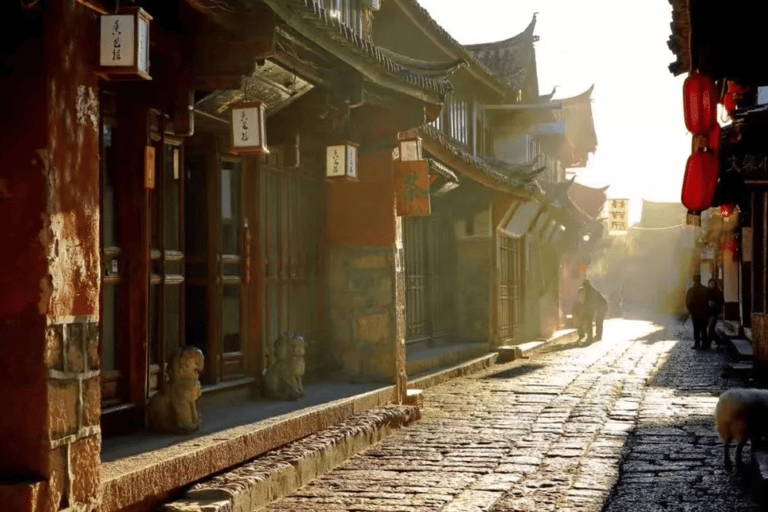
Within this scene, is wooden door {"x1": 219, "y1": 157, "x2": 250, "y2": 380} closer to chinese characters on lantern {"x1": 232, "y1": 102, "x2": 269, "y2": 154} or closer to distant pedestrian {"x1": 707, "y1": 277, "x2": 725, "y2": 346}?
chinese characters on lantern {"x1": 232, "y1": 102, "x2": 269, "y2": 154}

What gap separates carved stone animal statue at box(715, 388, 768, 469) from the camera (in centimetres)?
903

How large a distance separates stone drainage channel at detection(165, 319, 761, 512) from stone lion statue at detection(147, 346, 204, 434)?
2.03 feet

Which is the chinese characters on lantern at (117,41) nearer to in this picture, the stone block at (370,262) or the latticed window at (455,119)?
the stone block at (370,262)

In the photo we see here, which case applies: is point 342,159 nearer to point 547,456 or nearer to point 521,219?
point 547,456

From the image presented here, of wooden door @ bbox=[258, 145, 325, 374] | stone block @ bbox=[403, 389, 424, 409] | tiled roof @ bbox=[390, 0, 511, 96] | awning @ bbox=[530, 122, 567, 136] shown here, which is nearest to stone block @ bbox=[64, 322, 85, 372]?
wooden door @ bbox=[258, 145, 325, 374]

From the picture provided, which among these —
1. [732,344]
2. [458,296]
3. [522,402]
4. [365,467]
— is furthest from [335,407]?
[732,344]

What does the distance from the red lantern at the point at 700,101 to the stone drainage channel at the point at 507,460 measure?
2839 mm

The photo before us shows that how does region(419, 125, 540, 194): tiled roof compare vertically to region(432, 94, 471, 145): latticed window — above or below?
below

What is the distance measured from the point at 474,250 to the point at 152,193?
14.1m

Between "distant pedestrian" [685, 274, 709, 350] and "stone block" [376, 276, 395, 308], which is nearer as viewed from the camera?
"stone block" [376, 276, 395, 308]

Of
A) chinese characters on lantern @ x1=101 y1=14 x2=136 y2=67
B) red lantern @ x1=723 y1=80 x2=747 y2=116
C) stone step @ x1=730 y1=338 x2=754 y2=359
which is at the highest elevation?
red lantern @ x1=723 y1=80 x2=747 y2=116

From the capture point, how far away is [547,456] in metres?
10.3

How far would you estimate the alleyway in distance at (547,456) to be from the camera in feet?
27.1

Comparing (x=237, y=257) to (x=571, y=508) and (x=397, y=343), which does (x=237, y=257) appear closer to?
(x=397, y=343)
